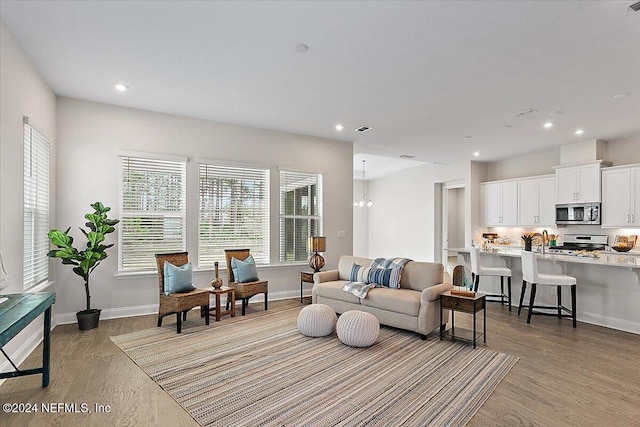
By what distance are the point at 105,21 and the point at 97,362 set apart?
2992mm

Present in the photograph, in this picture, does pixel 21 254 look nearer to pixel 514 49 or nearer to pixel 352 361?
pixel 352 361

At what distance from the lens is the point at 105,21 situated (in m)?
2.74

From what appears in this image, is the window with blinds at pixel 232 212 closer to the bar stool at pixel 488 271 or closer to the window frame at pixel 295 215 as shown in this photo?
the window frame at pixel 295 215

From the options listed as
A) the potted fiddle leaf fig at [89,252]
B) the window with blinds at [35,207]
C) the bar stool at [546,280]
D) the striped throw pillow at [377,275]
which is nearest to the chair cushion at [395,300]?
the striped throw pillow at [377,275]

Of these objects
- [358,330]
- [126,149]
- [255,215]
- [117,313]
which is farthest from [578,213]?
[117,313]

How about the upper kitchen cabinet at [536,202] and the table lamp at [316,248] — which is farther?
the upper kitchen cabinet at [536,202]

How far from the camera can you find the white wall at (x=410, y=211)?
9.21m

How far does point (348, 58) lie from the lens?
131 inches

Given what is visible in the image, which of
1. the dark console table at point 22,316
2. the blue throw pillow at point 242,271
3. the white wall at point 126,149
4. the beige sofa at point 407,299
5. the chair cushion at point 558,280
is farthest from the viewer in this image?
the blue throw pillow at point 242,271

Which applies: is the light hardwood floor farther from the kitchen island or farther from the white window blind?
the white window blind

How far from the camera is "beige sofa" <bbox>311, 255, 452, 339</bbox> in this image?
3879 millimetres

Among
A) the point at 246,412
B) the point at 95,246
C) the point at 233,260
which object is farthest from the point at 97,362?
the point at 233,260

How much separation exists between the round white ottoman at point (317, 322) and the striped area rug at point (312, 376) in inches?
4.0

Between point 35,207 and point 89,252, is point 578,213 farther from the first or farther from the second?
point 35,207
